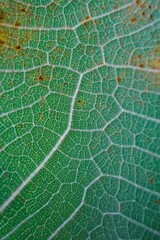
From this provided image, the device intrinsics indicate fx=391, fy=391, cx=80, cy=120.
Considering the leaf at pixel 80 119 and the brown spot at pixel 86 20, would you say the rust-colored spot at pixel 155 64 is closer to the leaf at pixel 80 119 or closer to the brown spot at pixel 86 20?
the leaf at pixel 80 119

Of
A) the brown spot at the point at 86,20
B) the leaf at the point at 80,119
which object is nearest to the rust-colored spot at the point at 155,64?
the leaf at the point at 80,119

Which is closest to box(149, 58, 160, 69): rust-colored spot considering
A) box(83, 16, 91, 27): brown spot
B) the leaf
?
the leaf

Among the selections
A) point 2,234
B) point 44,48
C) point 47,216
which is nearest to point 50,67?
point 44,48

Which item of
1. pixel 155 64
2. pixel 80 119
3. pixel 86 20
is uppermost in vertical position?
pixel 86 20

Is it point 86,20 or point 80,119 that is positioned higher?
point 86,20

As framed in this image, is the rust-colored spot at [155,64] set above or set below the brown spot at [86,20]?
below

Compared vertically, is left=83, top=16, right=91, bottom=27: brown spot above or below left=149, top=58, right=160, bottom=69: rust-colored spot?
above

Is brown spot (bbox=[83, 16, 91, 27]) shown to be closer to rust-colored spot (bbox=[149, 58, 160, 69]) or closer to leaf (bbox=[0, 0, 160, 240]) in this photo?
leaf (bbox=[0, 0, 160, 240])

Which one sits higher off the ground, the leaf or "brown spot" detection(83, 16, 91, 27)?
"brown spot" detection(83, 16, 91, 27)

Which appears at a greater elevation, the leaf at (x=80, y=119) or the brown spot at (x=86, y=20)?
the brown spot at (x=86, y=20)
